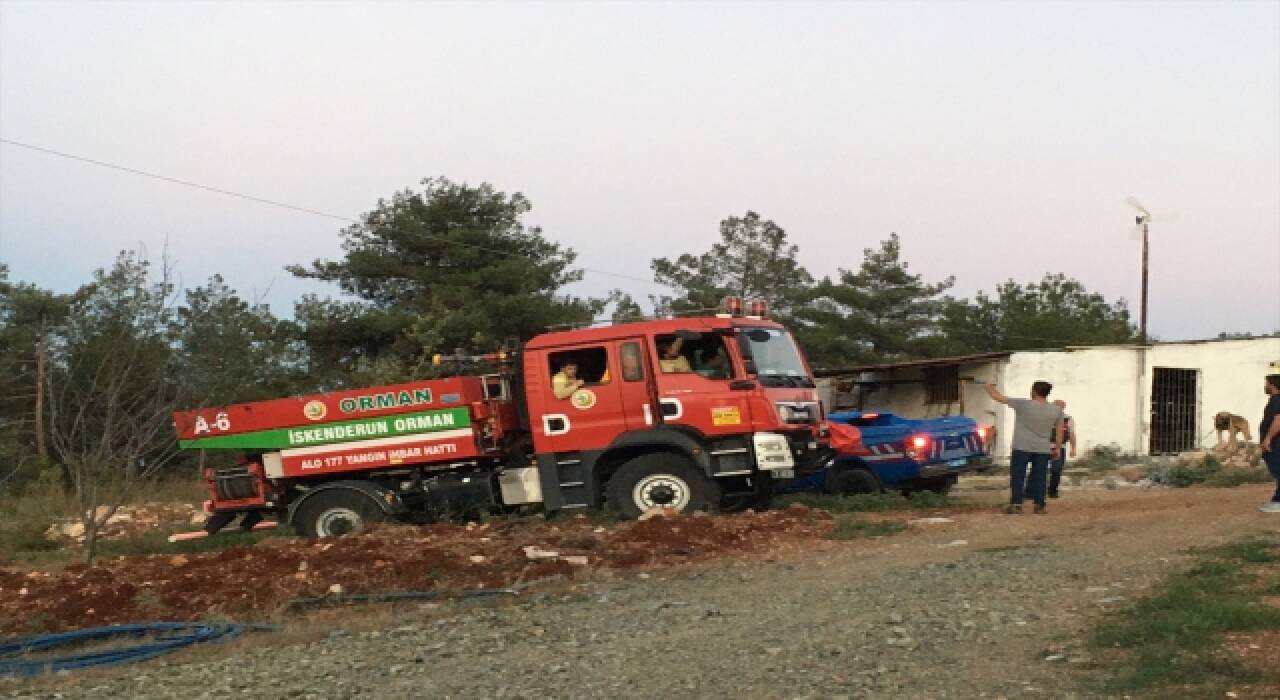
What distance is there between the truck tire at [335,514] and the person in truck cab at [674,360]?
3.81 metres

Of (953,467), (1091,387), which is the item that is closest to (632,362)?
(953,467)

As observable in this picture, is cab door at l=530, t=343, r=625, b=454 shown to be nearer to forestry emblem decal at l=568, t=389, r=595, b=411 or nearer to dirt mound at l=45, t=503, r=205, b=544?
forestry emblem decal at l=568, t=389, r=595, b=411

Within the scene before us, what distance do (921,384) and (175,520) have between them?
67.8ft

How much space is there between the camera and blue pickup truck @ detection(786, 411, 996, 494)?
15602 mm

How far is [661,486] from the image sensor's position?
44.7 feet

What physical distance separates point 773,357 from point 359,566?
5.72 meters

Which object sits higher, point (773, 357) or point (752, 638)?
point (773, 357)

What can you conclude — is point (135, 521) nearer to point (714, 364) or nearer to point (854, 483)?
point (714, 364)

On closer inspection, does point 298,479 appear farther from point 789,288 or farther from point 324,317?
point 789,288

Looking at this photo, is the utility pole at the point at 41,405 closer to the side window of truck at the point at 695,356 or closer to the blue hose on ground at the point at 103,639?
the side window of truck at the point at 695,356

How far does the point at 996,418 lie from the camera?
30.2 meters

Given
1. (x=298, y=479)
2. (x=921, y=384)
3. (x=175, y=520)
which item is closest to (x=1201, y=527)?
(x=298, y=479)

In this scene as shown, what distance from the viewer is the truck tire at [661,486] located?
531 inches

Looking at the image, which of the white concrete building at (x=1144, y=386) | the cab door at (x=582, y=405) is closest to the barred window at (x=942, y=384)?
the white concrete building at (x=1144, y=386)
